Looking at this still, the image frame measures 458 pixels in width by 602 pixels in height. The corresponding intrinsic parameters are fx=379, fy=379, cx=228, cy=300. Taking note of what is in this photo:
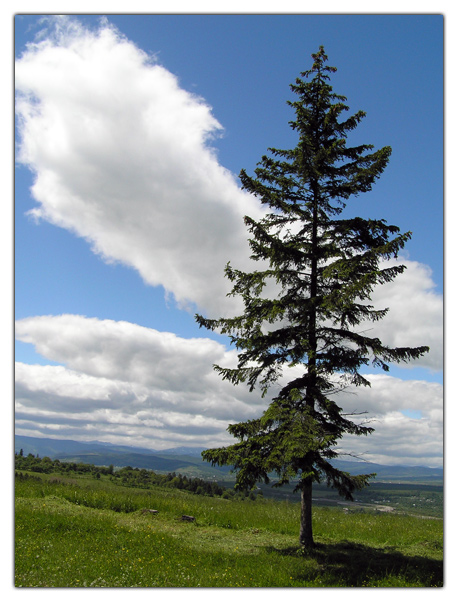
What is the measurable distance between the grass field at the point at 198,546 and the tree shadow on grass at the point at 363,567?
0.10ft

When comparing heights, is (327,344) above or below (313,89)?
below

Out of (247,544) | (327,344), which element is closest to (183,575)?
(247,544)

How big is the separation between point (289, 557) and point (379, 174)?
12156 mm

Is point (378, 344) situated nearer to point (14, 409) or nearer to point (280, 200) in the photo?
point (280, 200)

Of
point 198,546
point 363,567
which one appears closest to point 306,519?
Answer: point 363,567

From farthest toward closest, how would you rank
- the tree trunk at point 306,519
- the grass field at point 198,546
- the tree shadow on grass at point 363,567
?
the tree trunk at point 306,519 → the tree shadow on grass at point 363,567 → the grass field at point 198,546

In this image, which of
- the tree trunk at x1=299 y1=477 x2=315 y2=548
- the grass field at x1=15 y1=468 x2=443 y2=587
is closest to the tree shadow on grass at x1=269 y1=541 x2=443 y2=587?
the grass field at x1=15 y1=468 x2=443 y2=587

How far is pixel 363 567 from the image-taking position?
10.3 m

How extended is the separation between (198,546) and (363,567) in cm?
476

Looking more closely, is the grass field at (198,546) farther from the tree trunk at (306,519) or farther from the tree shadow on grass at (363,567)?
the tree trunk at (306,519)

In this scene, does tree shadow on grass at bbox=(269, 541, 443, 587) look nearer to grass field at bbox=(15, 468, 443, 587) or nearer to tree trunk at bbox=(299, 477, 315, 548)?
grass field at bbox=(15, 468, 443, 587)

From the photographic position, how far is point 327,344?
40.8 ft

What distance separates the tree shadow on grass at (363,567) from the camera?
367 inches

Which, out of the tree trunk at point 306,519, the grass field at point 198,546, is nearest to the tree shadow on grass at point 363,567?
the grass field at point 198,546
